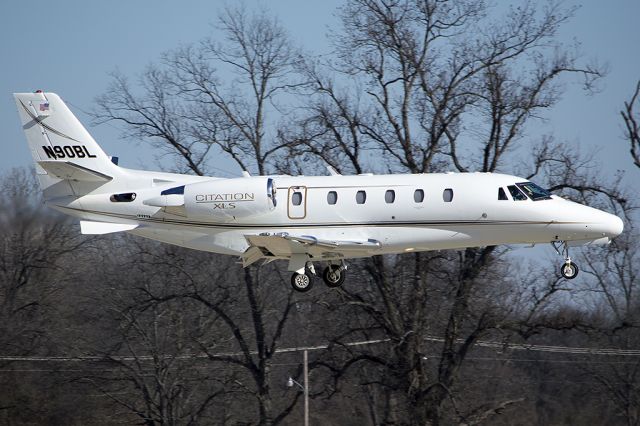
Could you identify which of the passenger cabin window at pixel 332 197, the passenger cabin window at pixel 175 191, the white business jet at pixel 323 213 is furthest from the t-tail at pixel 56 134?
the passenger cabin window at pixel 332 197

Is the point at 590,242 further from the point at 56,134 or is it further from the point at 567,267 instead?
the point at 56,134

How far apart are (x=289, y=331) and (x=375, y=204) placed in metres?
20.9

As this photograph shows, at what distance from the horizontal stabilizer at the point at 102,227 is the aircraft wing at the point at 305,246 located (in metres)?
3.31

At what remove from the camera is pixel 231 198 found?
25.4 metres

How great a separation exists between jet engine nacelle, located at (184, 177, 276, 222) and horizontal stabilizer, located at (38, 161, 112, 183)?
8.85ft

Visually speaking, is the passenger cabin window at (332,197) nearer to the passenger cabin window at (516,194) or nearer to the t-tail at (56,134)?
the passenger cabin window at (516,194)

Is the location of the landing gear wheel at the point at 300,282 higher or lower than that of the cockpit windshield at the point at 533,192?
lower

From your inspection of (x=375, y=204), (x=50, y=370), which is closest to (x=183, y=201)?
(x=375, y=204)

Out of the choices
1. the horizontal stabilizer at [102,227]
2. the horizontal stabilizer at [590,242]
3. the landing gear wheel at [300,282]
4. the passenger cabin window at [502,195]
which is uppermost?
the passenger cabin window at [502,195]

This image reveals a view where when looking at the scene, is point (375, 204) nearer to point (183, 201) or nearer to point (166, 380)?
point (183, 201)

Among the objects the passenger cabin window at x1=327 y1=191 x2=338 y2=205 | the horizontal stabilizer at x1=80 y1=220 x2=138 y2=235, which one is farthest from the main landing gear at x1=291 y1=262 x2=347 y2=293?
the horizontal stabilizer at x1=80 y1=220 x2=138 y2=235

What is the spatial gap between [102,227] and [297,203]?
5.28 metres

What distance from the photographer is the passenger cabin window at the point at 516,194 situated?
2486 cm

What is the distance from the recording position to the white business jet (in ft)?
81.3
